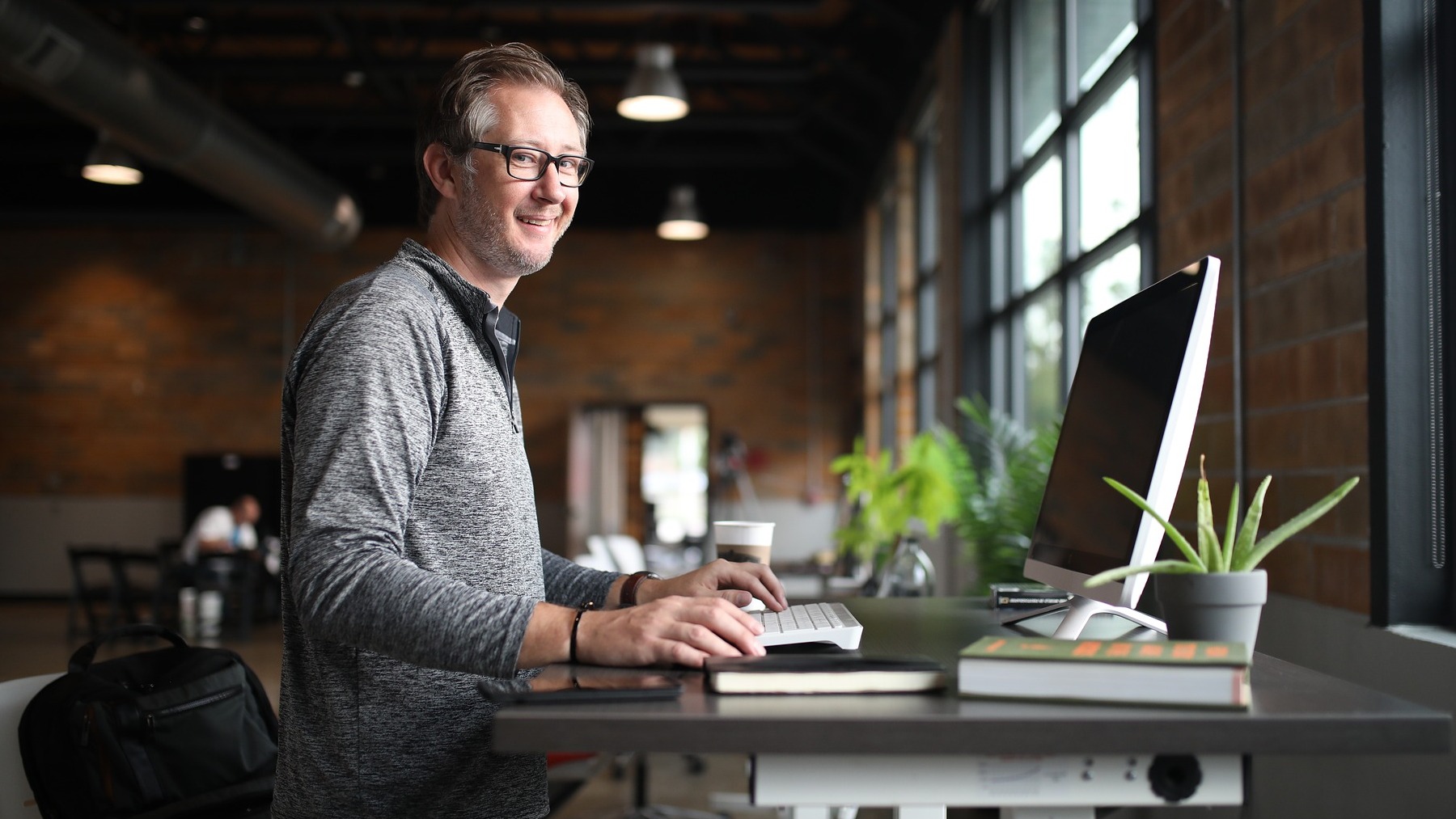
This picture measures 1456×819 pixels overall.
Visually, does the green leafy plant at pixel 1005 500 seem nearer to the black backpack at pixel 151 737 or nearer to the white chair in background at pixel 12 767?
the black backpack at pixel 151 737

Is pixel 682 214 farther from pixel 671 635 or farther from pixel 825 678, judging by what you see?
pixel 825 678

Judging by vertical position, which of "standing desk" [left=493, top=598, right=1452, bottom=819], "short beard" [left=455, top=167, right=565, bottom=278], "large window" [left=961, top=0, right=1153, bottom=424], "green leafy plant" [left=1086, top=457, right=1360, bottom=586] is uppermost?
"large window" [left=961, top=0, right=1153, bottom=424]

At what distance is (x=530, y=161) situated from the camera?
1.46 m

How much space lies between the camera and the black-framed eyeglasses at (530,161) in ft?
4.76

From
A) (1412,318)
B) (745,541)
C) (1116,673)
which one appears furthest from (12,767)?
(1412,318)

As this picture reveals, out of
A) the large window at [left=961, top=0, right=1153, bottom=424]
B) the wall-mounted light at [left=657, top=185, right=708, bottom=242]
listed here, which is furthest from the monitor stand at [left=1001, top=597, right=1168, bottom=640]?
the wall-mounted light at [left=657, top=185, right=708, bottom=242]

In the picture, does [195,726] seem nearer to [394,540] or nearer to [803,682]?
[394,540]

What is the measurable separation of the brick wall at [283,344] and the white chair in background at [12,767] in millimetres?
9636

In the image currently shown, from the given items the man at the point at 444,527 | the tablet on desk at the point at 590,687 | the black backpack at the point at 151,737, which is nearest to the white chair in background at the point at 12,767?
the black backpack at the point at 151,737

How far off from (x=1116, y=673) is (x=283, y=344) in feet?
38.4

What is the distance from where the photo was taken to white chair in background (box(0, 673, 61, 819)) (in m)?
1.61

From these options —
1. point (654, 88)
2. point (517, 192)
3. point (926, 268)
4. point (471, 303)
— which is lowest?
point (471, 303)

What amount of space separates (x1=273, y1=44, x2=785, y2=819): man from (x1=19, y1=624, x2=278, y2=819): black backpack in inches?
17.0

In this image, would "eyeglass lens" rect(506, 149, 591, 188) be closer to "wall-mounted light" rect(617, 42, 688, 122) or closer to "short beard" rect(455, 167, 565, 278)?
"short beard" rect(455, 167, 565, 278)
